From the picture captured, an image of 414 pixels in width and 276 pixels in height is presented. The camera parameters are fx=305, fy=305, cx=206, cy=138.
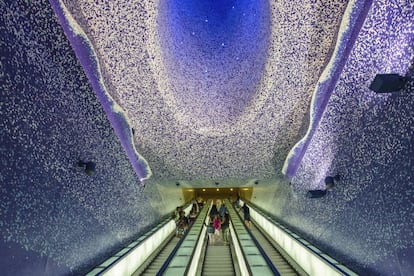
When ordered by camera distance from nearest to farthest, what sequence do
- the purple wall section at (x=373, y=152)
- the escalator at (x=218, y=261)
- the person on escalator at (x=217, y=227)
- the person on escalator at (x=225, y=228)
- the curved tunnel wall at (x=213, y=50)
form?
the purple wall section at (x=373, y=152) → the curved tunnel wall at (x=213, y=50) → the escalator at (x=218, y=261) → the person on escalator at (x=225, y=228) → the person on escalator at (x=217, y=227)

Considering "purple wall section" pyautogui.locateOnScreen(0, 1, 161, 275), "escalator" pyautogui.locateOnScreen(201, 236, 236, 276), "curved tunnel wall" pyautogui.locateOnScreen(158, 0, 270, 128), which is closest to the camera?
"purple wall section" pyautogui.locateOnScreen(0, 1, 161, 275)

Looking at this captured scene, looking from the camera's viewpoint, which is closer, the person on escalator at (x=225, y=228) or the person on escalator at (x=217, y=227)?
the person on escalator at (x=225, y=228)

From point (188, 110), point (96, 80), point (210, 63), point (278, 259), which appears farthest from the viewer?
point (278, 259)

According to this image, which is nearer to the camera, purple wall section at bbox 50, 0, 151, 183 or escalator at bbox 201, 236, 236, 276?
purple wall section at bbox 50, 0, 151, 183

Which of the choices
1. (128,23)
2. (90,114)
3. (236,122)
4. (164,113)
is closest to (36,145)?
(90,114)

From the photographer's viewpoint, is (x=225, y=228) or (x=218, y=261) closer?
(x=218, y=261)

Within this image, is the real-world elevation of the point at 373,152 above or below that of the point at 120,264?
above

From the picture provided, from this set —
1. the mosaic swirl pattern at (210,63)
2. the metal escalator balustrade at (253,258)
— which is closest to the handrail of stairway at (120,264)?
the metal escalator balustrade at (253,258)

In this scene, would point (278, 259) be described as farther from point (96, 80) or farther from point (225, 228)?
point (96, 80)

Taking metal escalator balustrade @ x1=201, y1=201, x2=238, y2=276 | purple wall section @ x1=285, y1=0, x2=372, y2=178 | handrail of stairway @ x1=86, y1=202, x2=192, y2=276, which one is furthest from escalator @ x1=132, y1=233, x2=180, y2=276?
purple wall section @ x1=285, y1=0, x2=372, y2=178

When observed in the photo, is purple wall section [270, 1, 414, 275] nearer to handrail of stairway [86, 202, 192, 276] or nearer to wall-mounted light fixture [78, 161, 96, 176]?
handrail of stairway [86, 202, 192, 276]

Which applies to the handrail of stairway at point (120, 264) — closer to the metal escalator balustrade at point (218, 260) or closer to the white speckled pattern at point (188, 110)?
the white speckled pattern at point (188, 110)

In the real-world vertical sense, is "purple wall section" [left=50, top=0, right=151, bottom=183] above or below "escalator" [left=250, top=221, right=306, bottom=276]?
above

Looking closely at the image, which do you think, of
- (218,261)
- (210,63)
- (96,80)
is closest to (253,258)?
(218,261)
